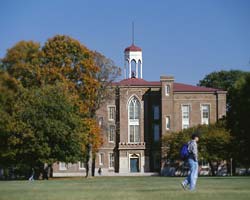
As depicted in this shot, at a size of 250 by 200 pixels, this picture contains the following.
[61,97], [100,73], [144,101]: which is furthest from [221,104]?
[61,97]

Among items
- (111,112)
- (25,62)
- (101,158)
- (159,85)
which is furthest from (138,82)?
(25,62)

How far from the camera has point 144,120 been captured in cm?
9306

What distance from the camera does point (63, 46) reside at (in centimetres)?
6225

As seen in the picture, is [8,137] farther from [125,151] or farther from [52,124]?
[125,151]

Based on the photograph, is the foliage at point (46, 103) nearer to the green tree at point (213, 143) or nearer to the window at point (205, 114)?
the green tree at point (213, 143)

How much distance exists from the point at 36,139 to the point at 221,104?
39.2 metres

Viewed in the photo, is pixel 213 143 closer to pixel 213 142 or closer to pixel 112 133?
pixel 213 142

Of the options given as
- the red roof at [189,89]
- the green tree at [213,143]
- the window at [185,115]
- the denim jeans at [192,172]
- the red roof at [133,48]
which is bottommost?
the denim jeans at [192,172]

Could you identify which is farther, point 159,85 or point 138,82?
point 138,82

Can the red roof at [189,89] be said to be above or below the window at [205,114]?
above

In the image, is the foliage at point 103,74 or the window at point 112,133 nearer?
the foliage at point 103,74

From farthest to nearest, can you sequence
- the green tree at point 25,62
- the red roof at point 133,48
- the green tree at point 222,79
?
the green tree at point 222,79 → the red roof at point 133,48 → the green tree at point 25,62

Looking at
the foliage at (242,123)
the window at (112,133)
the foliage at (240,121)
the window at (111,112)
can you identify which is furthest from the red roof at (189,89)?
the foliage at (242,123)

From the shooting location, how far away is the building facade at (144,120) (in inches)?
3617
